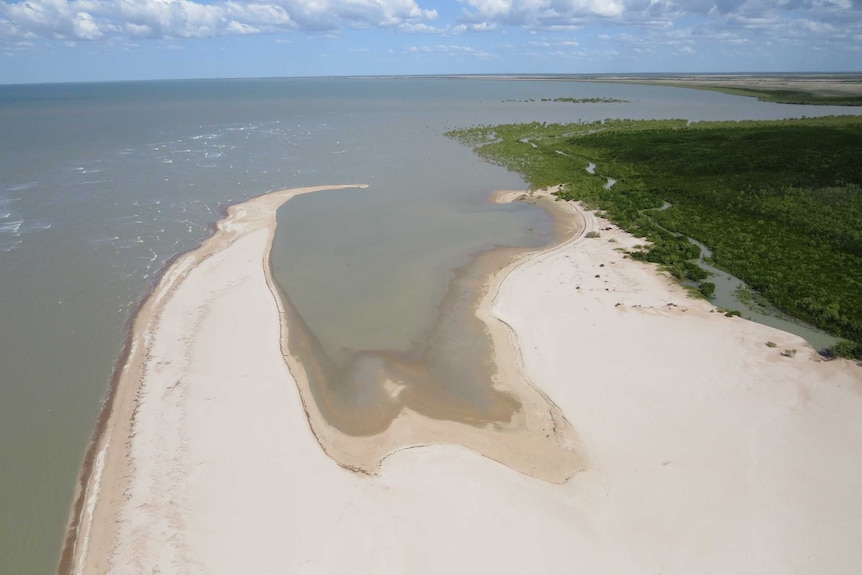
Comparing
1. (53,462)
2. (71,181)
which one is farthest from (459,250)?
(71,181)

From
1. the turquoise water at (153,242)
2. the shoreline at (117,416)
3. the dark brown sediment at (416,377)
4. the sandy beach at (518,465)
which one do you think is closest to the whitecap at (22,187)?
the turquoise water at (153,242)

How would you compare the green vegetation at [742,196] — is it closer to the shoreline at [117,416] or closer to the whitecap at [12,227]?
the shoreline at [117,416]

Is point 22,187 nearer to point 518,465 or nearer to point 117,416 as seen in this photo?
point 117,416

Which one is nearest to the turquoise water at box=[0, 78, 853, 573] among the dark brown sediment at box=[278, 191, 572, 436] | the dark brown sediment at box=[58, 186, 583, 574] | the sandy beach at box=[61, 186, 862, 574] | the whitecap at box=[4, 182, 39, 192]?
the whitecap at box=[4, 182, 39, 192]

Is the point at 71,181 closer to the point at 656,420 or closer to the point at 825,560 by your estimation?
the point at 656,420

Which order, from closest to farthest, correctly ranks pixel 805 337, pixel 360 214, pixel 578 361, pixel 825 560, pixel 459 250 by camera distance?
1. pixel 825 560
2. pixel 578 361
3. pixel 805 337
4. pixel 459 250
5. pixel 360 214

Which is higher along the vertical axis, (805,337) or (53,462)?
(805,337)
